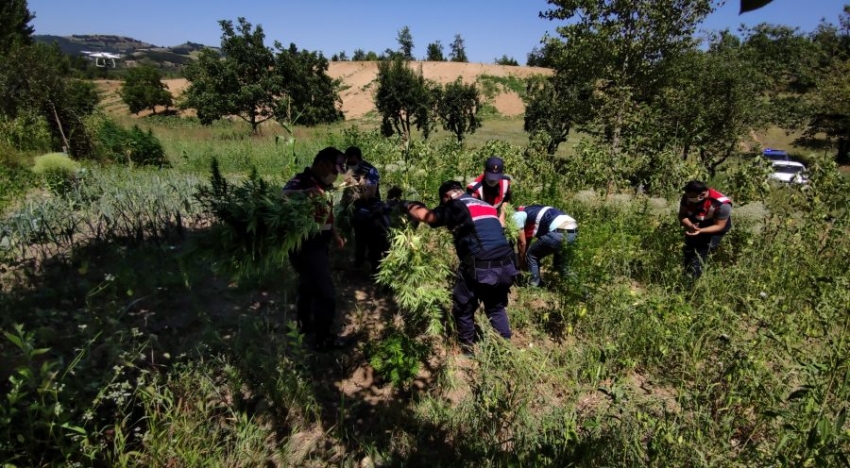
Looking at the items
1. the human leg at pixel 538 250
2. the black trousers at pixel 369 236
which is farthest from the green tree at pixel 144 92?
the human leg at pixel 538 250

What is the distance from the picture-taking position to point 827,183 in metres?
4.97

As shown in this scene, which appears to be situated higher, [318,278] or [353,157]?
[353,157]

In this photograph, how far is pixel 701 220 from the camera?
4.62 meters

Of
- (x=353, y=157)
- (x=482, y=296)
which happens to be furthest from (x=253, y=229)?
(x=353, y=157)

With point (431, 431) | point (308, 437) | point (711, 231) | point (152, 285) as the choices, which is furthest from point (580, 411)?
point (152, 285)

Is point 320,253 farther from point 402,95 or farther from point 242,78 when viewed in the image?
point 242,78

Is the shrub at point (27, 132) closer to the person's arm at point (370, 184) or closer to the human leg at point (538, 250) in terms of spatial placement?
the person's arm at point (370, 184)

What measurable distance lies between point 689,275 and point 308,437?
13.3ft

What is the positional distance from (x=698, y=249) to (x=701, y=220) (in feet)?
1.19

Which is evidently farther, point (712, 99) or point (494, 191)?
point (712, 99)

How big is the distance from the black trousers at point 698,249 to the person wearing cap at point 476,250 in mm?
2513

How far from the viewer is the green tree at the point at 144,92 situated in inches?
2121

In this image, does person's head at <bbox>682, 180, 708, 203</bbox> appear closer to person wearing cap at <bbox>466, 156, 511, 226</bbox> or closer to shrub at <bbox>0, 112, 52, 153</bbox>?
person wearing cap at <bbox>466, 156, 511, 226</bbox>

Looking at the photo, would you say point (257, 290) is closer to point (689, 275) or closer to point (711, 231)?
point (689, 275)
